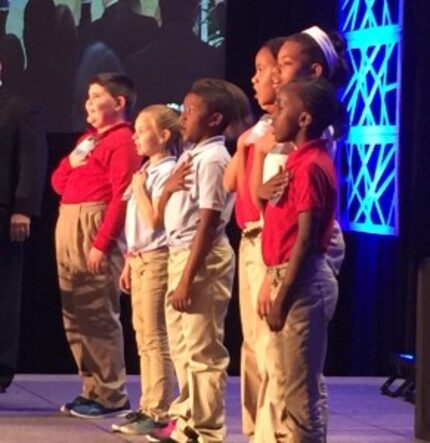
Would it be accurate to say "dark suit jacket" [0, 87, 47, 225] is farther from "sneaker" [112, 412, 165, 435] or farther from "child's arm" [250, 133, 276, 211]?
"child's arm" [250, 133, 276, 211]

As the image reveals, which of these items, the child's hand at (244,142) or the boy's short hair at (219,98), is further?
the boy's short hair at (219,98)

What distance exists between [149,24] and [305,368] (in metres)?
4.05

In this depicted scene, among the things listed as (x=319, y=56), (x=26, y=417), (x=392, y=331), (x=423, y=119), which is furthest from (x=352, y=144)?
(x=319, y=56)

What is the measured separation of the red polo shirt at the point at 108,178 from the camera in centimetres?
639

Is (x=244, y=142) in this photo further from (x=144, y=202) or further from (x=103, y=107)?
(x=103, y=107)

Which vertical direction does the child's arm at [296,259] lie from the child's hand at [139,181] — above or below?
below

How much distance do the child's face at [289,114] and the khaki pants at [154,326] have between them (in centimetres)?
145

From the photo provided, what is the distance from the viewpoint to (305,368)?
4645 mm

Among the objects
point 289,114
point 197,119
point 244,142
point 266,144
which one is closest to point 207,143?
point 197,119

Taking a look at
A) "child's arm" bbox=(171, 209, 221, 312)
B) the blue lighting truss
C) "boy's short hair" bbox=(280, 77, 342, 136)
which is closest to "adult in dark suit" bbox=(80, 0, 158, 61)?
the blue lighting truss

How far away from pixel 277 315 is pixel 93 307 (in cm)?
214

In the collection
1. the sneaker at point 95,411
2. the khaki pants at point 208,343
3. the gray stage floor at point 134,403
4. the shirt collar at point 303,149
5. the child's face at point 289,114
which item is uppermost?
the child's face at point 289,114

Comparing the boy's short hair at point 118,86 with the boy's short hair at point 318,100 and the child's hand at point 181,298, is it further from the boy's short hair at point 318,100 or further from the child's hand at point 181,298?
the boy's short hair at point 318,100

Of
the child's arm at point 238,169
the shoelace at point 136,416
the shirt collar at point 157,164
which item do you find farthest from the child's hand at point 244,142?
the shoelace at point 136,416
